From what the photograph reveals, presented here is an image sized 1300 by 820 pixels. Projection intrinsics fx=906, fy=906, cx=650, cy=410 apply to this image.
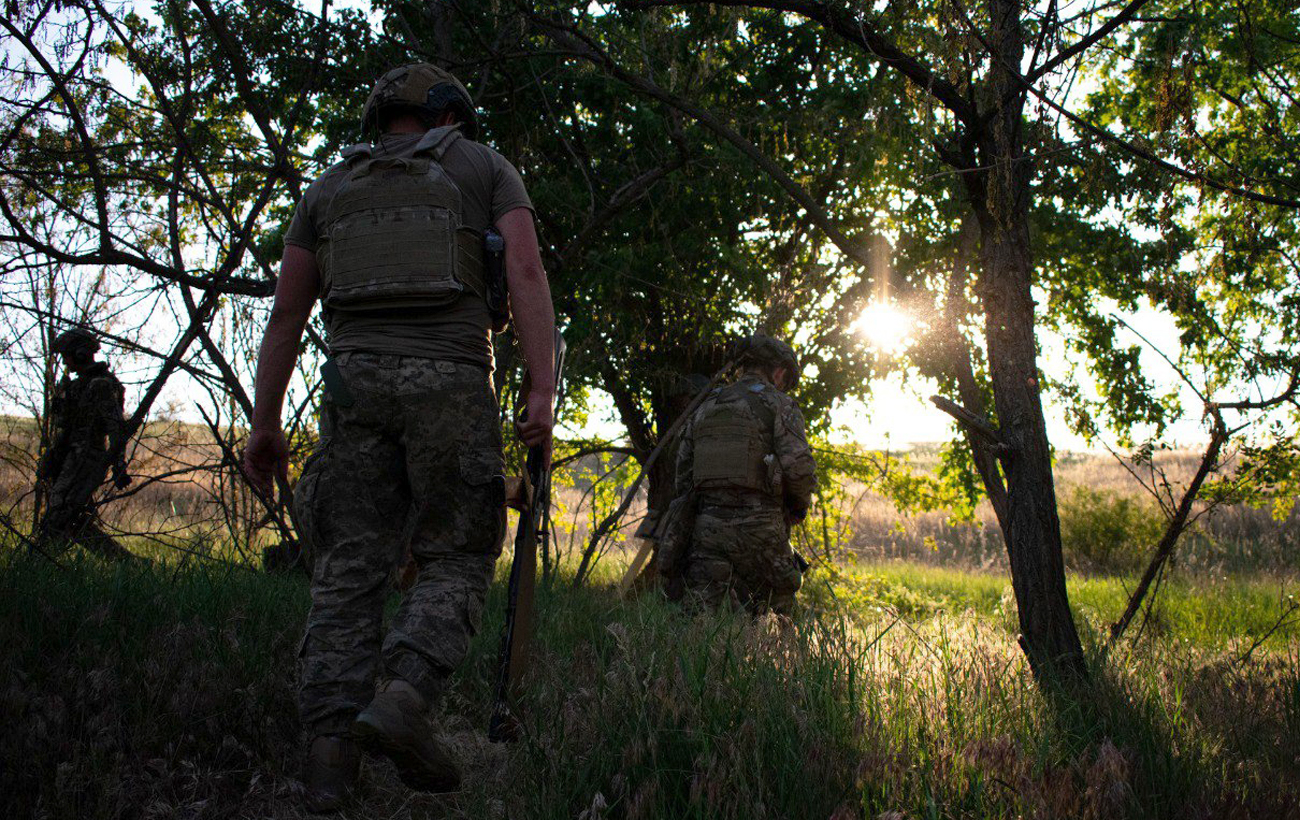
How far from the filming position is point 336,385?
284 cm

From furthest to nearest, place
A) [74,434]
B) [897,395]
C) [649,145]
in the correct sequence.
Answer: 1. [897,395]
2. [74,434]
3. [649,145]

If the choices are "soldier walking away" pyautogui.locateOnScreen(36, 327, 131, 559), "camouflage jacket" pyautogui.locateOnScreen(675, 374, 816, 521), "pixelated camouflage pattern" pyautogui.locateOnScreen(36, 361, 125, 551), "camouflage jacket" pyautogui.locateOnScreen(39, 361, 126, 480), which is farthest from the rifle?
"camouflage jacket" pyautogui.locateOnScreen(39, 361, 126, 480)

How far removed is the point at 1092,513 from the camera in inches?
685

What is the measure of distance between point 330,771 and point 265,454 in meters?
1.09

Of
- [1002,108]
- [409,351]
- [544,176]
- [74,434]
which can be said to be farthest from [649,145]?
[74,434]

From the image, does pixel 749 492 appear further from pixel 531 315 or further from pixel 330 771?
pixel 330 771

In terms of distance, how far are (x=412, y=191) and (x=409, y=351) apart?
0.51 metres

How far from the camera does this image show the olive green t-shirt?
2.87 metres

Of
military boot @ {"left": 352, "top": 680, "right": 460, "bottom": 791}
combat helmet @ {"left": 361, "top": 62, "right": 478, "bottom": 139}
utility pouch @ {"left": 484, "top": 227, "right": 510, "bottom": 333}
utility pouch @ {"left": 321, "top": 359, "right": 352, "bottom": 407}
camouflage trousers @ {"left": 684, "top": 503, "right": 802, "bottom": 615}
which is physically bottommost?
military boot @ {"left": 352, "top": 680, "right": 460, "bottom": 791}

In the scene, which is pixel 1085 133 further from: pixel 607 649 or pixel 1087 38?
pixel 607 649

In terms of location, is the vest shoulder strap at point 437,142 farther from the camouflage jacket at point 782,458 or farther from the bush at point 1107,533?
the bush at point 1107,533

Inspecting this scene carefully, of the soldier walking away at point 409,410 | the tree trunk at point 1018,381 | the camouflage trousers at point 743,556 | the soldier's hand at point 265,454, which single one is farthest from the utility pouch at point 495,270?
the camouflage trousers at point 743,556

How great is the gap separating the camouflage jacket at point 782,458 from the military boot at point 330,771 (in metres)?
3.94

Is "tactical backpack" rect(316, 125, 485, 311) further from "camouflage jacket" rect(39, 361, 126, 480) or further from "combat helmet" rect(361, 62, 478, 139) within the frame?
"camouflage jacket" rect(39, 361, 126, 480)
